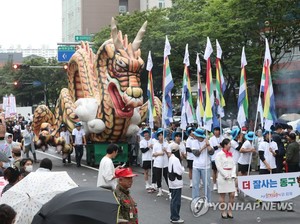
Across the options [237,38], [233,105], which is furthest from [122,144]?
[233,105]

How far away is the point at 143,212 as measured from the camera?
12547mm

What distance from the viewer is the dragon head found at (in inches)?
747

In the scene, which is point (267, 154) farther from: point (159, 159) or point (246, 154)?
point (159, 159)

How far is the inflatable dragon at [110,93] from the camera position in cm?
1920

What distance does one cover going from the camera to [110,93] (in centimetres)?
1967

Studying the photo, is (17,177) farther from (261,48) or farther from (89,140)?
(261,48)

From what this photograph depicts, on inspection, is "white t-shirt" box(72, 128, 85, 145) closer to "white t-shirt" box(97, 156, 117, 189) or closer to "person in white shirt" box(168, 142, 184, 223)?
"person in white shirt" box(168, 142, 184, 223)

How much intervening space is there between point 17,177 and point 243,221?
15.7 ft

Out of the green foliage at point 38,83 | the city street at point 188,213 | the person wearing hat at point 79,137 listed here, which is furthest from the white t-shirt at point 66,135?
the green foliage at point 38,83

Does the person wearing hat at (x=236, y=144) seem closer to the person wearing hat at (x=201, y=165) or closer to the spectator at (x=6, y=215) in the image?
the person wearing hat at (x=201, y=165)

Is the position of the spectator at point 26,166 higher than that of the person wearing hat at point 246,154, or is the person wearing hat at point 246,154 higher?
the spectator at point 26,166

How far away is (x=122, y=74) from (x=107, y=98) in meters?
1.08

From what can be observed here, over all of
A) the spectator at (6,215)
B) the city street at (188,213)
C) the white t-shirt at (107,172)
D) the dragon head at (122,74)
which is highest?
the dragon head at (122,74)

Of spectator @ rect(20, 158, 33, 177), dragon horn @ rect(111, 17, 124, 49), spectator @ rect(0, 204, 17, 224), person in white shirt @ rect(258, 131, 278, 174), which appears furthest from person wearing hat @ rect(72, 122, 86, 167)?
spectator @ rect(0, 204, 17, 224)
